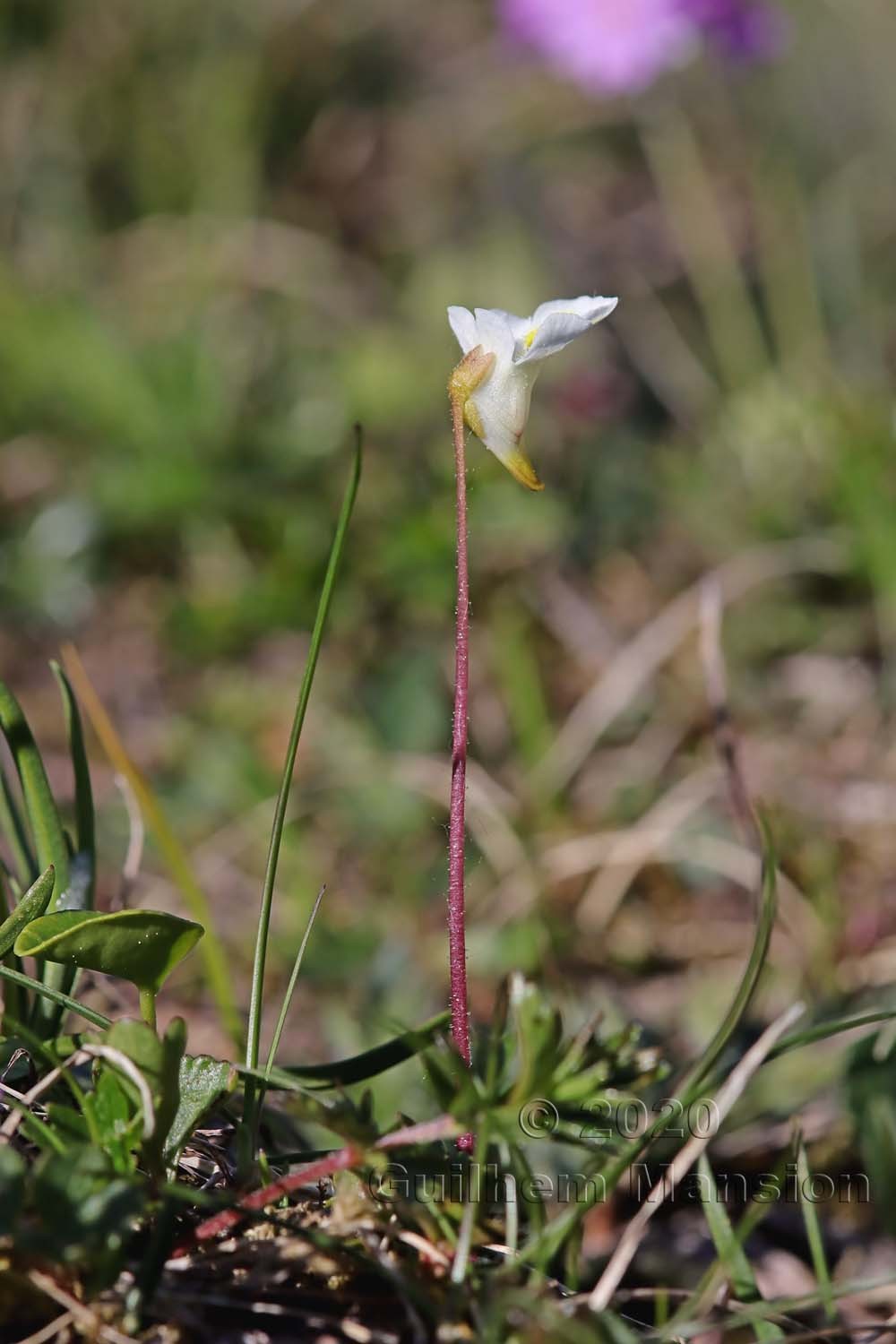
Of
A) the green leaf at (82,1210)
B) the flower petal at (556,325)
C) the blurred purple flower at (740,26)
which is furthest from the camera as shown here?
the blurred purple flower at (740,26)

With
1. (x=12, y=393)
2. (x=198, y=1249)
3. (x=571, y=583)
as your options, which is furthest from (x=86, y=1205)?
(x=12, y=393)

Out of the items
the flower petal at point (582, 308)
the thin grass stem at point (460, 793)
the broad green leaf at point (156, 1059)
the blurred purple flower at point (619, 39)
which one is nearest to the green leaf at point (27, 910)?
the broad green leaf at point (156, 1059)

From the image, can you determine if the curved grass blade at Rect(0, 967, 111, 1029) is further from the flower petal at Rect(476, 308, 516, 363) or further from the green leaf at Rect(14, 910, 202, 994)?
the flower petal at Rect(476, 308, 516, 363)

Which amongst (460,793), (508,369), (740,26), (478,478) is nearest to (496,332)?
(508,369)

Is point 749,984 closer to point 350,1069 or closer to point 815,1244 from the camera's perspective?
point 815,1244

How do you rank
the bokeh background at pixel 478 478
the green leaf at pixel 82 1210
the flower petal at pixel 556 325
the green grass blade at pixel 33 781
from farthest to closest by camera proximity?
1. the bokeh background at pixel 478 478
2. the green grass blade at pixel 33 781
3. the flower petal at pixel 556 325
4. the green leaf at pixel 82 1210

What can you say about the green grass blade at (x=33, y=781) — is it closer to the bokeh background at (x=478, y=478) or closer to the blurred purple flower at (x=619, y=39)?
the bokeh background at (x=478, y=478)

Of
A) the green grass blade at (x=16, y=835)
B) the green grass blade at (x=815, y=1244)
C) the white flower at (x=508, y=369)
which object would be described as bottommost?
the green grass blade at (x=815, y=1244)

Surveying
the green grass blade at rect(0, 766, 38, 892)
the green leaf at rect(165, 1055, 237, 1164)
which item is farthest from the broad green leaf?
the green grass blade at rect(0, 766, 38, 892)
